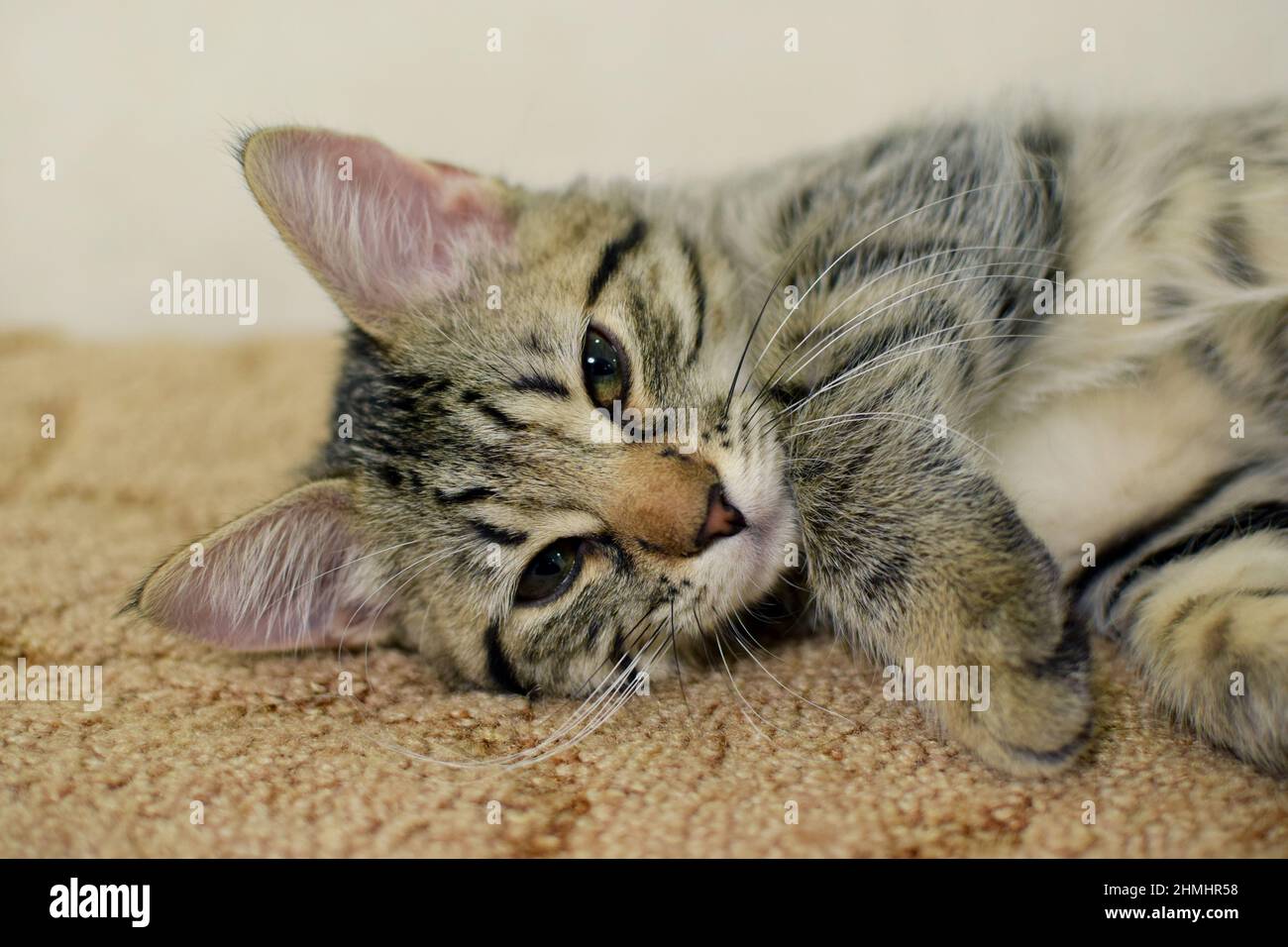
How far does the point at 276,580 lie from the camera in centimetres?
121

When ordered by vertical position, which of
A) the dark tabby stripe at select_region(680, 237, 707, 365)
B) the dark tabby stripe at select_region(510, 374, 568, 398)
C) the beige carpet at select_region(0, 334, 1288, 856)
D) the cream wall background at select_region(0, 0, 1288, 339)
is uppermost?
the cream wall background at select_region(0, 0, 1288, 339)

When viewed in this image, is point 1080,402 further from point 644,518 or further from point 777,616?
point 644,518

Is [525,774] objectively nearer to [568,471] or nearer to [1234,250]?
[568,471]

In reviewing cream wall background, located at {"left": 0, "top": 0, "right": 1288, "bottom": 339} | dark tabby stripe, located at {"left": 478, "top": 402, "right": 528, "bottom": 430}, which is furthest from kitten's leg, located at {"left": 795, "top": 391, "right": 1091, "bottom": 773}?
cream wall background, located at {"left": 0, "top": 0, "right": 1288, "bottom": 339}

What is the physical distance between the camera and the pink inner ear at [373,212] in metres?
1.15

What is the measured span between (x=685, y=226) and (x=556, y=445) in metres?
0.45

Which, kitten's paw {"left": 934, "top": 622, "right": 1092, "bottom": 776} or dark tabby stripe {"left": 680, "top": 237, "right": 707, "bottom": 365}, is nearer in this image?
kitten's paw {"left": 934, "top": 622, "right": 1092, "bottom": 776}

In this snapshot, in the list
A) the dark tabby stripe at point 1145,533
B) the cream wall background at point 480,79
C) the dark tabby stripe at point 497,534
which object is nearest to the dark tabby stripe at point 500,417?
the dark tabby stripe at point 497,534

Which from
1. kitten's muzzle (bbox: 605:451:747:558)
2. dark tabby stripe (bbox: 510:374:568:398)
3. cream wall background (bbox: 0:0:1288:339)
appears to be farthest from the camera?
cream wall background (bbox: 0:0:1288:339)

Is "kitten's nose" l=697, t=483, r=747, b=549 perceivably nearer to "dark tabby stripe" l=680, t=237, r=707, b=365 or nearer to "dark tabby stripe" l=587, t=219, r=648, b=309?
"dark tabby stripe" l=680, t=237, r=707, b=365

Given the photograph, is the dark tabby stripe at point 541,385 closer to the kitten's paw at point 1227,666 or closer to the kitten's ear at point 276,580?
the kitten's ear at point 276,580

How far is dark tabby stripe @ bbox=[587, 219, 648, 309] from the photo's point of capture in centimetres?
124

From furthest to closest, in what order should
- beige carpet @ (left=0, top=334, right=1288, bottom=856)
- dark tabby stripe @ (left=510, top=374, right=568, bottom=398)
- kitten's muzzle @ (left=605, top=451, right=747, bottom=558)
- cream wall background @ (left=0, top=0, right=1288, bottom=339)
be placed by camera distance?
cream wall background @ (left=0, top=0, right=1288, bottom=339) → dark tabby stripe @ (left=510, top=374, right=568, bottom=398) → kitten's muzzle @ (left=605, top=451, right=747, bottom=558) → beige carpet @ (left=0, top=334, right=1288, bottom=856)
